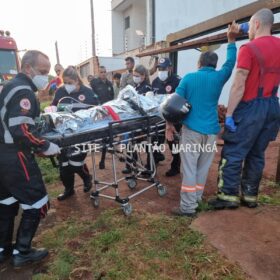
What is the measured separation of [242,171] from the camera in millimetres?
3646

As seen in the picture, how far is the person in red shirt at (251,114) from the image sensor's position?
3.09 metres

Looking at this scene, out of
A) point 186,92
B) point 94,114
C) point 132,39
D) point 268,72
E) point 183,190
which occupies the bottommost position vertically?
point 183,190

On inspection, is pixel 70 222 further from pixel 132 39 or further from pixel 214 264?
pixel 132 39

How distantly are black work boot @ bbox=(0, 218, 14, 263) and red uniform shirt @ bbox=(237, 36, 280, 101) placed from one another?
9.27ft

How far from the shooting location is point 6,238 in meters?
2.90

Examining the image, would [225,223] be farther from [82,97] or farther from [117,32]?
[117,32]

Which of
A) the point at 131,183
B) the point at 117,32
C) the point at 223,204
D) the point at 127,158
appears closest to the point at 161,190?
the point at 131,183

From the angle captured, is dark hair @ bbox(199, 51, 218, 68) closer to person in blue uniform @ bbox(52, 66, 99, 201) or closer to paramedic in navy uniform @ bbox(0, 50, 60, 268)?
paramedic in navy uniform @ bbox(0, 50, 60, 268)

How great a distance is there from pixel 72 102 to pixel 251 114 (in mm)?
2480

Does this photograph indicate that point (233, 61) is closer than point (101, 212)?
Yes

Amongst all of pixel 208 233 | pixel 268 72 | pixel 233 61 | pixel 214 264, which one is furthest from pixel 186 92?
pixel 214 264

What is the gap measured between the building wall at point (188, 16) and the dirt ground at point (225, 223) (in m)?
6.59

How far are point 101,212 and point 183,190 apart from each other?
113cm

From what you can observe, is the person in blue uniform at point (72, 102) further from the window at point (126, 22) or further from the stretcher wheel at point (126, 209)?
the window at point (126, 22)
